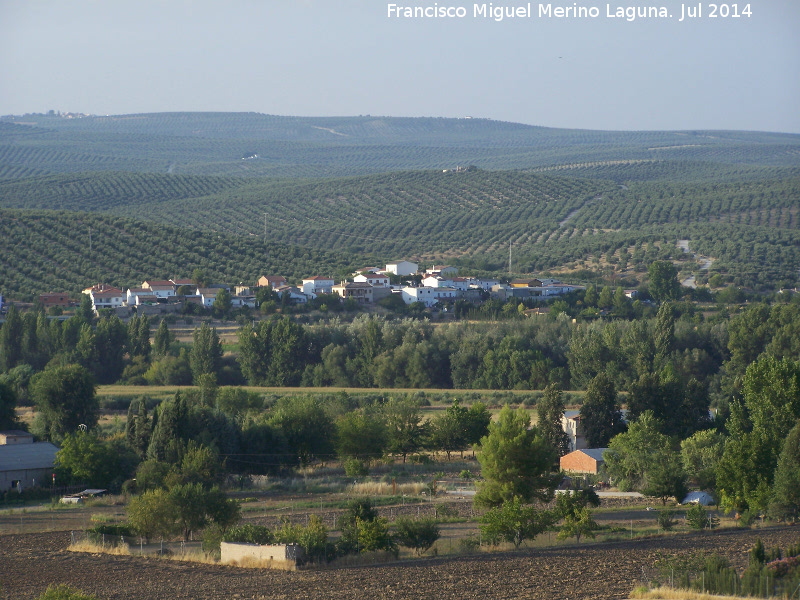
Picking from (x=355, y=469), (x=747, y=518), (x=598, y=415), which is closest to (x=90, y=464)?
(x=355, y=469)

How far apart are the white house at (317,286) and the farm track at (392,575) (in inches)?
1639

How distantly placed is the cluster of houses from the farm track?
37.2 m

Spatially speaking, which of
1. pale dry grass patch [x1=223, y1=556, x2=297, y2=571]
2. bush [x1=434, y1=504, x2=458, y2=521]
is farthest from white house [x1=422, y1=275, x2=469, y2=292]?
pale dry grass patch [x1=223, y1=556, x2=297, y2=571]

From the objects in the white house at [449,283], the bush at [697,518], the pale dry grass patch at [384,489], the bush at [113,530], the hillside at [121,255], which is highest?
the hillside at [121,255]

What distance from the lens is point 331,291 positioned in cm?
6262

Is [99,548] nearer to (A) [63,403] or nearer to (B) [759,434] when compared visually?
(A) [63,403]

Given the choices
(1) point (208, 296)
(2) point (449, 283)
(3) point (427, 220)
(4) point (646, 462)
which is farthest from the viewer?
(3) point (427, 220)

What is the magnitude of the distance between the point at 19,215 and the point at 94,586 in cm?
6290

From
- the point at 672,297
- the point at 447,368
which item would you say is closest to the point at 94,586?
the point at 447,368

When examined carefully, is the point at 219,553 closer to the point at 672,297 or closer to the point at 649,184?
the point at 672,297

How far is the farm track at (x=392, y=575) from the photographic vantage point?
1727 cm

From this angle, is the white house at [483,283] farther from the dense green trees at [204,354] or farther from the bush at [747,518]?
the bush at [747,518]

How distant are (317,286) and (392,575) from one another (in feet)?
149

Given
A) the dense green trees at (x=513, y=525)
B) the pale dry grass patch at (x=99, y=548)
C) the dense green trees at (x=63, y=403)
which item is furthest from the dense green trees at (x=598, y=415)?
the pale dry grass patch at (x=99, y=548)
